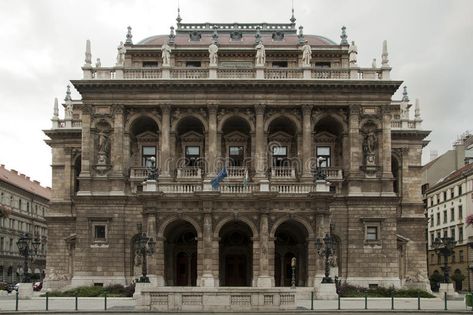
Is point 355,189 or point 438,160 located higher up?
point 438,160

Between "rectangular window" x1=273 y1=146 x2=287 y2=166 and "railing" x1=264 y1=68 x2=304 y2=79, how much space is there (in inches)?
230

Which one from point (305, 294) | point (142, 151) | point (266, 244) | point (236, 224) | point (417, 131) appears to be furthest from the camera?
point (417, 131)

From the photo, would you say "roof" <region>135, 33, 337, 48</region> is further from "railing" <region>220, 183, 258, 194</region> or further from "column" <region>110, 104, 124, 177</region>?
"railing" <region>220, 183, 258, 194</region>

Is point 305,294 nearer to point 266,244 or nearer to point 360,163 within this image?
point 266,244

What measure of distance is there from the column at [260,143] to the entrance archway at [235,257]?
505cm

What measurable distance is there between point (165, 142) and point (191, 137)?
3.50 meters

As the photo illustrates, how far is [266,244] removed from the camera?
170 ft

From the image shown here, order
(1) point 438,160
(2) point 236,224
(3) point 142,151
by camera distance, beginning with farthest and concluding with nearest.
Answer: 1. (1) point 438,160
2. (3) point 142,151
3. (2) point 236,224

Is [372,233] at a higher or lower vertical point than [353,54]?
lower

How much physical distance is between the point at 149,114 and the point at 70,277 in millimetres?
15206

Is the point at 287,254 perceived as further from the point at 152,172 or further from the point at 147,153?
the point at 147,153

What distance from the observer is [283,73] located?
58312mm

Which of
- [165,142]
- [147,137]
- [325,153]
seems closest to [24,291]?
[165,142]

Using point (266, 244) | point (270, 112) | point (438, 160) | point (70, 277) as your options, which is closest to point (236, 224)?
point (266, 244)
